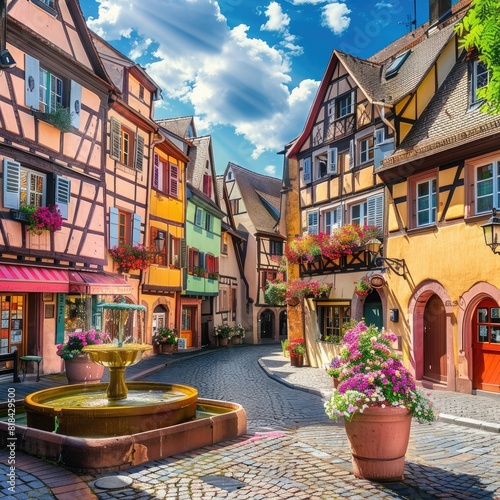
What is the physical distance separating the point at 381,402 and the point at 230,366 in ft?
48.3

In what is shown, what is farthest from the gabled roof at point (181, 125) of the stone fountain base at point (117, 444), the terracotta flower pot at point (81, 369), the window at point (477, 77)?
the stone fountain base at point (117, 444)

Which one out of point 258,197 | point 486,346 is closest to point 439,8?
point 486,346

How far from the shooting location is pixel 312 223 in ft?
67.2

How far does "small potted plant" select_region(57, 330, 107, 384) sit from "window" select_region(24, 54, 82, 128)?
20.6 ft

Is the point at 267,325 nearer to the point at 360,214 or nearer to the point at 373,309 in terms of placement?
the point at 373,309

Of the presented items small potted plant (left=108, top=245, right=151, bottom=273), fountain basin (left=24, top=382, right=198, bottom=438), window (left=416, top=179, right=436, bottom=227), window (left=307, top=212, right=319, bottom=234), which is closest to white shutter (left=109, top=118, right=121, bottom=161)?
small potted plant (left=108, top=245, right=151, bottom=273)

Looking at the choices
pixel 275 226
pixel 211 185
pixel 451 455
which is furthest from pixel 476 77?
pixel 275 226

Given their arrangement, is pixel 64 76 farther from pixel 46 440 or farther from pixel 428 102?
pixel 46 440

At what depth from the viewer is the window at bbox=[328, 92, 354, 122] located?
62.6 feet

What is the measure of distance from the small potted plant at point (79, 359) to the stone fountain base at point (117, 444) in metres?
5.70

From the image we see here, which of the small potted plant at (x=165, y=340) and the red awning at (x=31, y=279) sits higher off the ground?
the red awning at (x=31, y=279)

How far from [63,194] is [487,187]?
1106cm

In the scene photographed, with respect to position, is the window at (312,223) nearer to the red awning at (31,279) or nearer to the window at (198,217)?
the red awning at (31,279)

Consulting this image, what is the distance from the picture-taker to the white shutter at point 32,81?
48.5 feet
